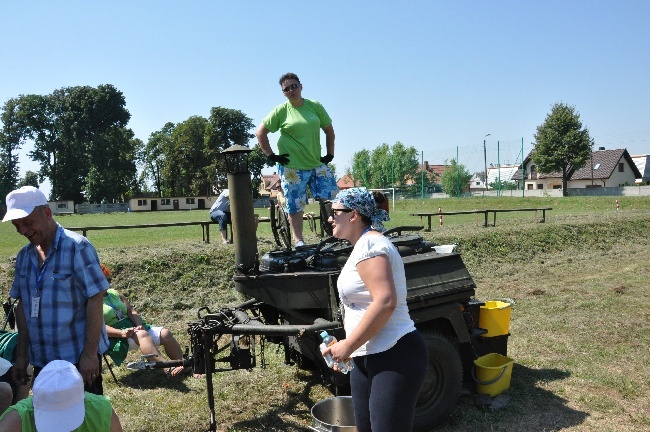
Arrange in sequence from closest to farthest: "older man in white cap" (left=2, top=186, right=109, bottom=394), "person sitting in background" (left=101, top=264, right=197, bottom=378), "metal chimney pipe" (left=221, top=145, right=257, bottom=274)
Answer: "older man in white cap" (left=2, top=186, right=109, bottom=394) → "metal chimney pipe" (left=221, top=145, right=257, bottom=274) → "person sitting in background" (left=101, top=264, right=197, bottom=378)

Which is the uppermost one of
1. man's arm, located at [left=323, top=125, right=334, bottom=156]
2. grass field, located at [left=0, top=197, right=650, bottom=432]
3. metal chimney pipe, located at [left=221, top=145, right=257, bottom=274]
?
man's arm, located at [left=323, top=125, right=334, bottom=156]

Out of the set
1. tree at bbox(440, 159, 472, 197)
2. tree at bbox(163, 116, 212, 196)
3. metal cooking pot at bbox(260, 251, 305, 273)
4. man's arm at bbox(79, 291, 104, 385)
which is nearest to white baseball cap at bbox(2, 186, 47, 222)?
man's arm at bbox(79, 291, 104, 385)

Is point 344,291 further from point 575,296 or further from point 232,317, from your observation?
point 575,296

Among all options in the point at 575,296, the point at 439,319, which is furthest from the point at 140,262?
the point at 575,296

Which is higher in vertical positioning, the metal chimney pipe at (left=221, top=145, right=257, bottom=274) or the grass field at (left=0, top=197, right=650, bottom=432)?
the metal chimney pipe at (left=221, top=145, right=257, bottom=274)

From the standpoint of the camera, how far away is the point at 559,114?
60719 millimetres

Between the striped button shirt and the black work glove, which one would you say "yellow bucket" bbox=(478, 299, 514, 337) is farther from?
the striped button shirt

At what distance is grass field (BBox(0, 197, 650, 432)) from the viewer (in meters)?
5.26

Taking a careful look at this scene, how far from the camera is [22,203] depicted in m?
3.72

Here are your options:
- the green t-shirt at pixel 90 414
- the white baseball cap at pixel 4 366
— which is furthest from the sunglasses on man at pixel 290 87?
the green t-shirt at pixel 90 414

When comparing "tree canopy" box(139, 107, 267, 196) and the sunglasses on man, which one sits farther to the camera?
"tree canopy" box(139, 107, 267, 196)

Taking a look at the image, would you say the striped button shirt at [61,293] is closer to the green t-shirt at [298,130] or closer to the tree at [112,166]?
the green t-shirt at [298,130]

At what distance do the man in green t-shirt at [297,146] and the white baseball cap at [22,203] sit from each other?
3.07 metres

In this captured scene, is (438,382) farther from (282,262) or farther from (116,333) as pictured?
(116,333)
